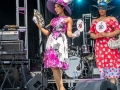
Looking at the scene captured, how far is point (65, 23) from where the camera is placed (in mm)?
4977

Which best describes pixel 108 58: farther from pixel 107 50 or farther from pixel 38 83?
pixel 38 83

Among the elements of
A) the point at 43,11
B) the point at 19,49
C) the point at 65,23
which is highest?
the point at 43,11

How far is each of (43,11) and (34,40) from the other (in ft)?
2.07

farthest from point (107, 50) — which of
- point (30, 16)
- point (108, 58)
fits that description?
point (30, 16)

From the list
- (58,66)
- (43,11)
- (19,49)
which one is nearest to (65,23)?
(58,66)

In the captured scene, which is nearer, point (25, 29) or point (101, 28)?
point (101, 28)

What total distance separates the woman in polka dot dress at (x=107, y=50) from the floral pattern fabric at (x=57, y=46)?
512mm

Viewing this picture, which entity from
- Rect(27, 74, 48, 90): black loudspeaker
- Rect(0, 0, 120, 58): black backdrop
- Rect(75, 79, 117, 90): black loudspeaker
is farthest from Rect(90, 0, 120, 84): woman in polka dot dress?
Rect(0, 0, 120, 58): black backdrop

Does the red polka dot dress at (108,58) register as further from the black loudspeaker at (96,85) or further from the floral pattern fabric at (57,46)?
the black loudspeaker at (96,85)

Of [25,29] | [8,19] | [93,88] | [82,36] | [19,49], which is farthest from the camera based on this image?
[82,36]

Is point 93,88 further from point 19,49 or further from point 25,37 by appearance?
point 25,37

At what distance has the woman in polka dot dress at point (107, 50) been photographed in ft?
16.7

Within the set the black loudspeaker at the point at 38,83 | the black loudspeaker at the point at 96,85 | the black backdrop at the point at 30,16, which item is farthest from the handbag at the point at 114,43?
the black backdrop at the point at 30,16

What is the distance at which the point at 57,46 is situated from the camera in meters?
4.94
